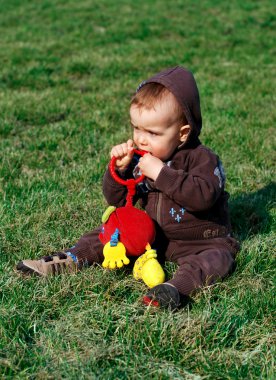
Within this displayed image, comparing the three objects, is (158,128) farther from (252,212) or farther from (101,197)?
(252,212)

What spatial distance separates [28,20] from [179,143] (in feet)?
31.6

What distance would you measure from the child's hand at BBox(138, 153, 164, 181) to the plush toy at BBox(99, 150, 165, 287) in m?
0.08

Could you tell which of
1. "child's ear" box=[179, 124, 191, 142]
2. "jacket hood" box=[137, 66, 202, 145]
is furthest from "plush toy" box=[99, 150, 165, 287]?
"jacket hood" box=[137, 66, 202, 145]

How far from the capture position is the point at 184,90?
3.16m

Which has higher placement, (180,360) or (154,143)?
(154,143)

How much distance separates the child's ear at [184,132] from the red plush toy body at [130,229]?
13.8 inches

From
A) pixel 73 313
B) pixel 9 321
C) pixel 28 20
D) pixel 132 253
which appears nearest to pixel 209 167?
pixel 132 253

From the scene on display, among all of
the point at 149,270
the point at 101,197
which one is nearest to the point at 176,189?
the point at 149,270

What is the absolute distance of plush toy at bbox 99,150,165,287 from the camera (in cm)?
306

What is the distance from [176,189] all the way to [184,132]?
1.26 ft

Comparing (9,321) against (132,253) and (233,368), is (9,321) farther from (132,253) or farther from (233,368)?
(233,368)

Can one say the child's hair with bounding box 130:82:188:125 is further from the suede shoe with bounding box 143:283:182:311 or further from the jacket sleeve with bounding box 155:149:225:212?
the suede shoe with bounding box 143:283:182:311

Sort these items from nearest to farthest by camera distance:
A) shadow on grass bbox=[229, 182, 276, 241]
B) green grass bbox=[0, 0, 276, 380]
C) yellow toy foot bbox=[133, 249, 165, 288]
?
green grass bbox=[0, 0, 276, 380], yellow toy foot bbox=[133, 249, 165, 288], shadow on grass bbox=[229, 182, 276, 241]

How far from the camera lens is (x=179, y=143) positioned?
333cm
